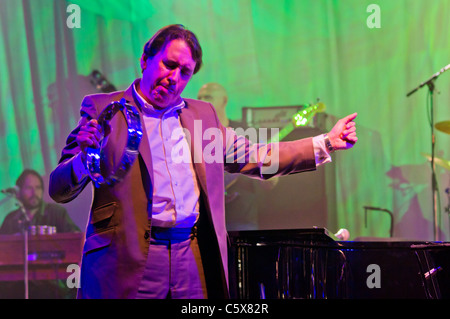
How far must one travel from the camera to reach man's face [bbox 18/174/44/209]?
538 centimetres

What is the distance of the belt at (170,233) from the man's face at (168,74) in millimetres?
547

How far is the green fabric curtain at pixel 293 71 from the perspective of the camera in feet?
18.3

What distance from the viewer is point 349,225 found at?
18.6 ft

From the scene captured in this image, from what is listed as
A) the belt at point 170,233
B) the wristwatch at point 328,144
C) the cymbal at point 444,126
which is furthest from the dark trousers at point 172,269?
the cymbal at point 444,126

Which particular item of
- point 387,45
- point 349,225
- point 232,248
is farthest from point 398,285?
point 387,45

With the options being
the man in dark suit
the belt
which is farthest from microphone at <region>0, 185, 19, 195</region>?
the belt

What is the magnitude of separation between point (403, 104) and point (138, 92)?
4.26 m

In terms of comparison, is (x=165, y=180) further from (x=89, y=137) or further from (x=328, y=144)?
(x=328, y=144)

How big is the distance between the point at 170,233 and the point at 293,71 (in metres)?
4.32

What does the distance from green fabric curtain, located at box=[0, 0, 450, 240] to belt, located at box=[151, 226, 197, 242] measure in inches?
157

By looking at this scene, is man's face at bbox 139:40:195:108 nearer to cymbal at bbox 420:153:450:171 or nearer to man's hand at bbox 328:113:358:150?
man's hand at bbox 328:113:358:150

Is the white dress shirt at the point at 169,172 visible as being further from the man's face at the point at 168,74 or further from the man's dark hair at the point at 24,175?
the man's dark hair at the point at 24,175

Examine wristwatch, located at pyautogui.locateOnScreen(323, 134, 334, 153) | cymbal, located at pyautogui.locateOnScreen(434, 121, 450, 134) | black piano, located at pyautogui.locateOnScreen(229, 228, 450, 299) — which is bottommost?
black piano, located at pyautogui.locateOnScreen(229, 228, 450, 299)

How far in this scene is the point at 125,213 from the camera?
1.77m
